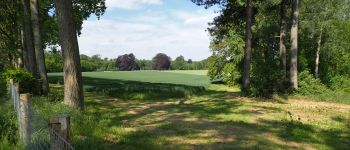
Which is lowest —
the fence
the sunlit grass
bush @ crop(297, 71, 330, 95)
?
the sunlit grass

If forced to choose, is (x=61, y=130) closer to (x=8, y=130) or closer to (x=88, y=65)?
(x=8, y=130)

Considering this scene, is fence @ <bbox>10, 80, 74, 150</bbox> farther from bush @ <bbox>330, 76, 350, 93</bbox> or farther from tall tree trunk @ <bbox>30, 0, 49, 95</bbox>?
bush @ <bbox>330, 76, 350, 93</bbox>

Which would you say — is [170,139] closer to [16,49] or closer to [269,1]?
[269,1]

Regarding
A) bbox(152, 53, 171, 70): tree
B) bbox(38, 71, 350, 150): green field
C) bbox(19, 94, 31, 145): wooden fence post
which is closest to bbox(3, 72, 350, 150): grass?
bbox(38, 71, 350, 150): green field

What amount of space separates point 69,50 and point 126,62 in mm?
112690

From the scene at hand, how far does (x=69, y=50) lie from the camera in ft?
45.5

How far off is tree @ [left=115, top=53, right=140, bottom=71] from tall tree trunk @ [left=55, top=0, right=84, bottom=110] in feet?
357

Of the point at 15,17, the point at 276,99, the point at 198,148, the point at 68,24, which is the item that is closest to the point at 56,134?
the point at 198,148

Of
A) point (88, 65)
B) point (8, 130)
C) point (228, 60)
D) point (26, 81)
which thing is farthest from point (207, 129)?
point (88, 65)

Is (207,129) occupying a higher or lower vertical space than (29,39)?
lower

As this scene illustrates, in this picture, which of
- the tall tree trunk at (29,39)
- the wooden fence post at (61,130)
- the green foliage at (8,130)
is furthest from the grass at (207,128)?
the tall tree trunk at (29,39)

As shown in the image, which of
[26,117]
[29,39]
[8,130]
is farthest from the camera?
[29,39]

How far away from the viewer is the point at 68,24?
1382 centimetres

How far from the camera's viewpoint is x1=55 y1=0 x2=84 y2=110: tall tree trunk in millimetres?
13750
